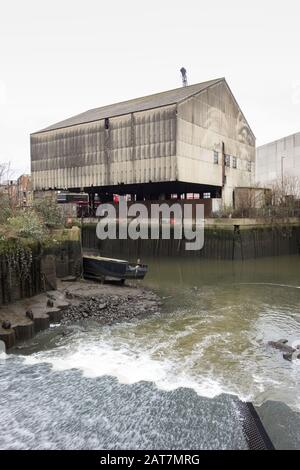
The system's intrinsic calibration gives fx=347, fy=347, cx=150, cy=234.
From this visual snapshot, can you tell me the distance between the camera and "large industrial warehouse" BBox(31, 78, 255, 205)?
965 inches

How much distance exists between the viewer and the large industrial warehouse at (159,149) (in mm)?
24516

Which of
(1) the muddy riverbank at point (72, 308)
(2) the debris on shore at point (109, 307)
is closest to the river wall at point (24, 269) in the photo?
(1) the muddy riverbank at point (72, 308)

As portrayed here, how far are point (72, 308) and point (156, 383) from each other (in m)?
4.98

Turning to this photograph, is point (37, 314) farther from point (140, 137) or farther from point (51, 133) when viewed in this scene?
point (51, 133)

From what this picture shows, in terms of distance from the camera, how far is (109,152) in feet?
89.1

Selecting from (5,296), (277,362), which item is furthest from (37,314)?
(277,362)

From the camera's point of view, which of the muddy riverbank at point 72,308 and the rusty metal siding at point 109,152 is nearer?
the muddy riverbank at point 72,308

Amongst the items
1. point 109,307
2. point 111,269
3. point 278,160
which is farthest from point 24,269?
point 278,160

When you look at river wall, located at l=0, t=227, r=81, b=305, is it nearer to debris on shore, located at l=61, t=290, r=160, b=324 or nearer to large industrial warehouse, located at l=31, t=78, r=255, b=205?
debris on shore, located at l=61, t=290, r=160, b=324

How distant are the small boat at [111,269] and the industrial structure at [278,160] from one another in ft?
85.4

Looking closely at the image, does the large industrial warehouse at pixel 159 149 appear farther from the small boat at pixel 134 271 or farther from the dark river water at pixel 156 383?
the dark river water at pixel 156 383

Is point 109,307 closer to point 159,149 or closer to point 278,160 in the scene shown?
point 159,149

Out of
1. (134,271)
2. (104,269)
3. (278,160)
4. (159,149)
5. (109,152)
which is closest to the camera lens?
(134,271)

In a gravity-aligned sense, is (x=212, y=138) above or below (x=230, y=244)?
above
